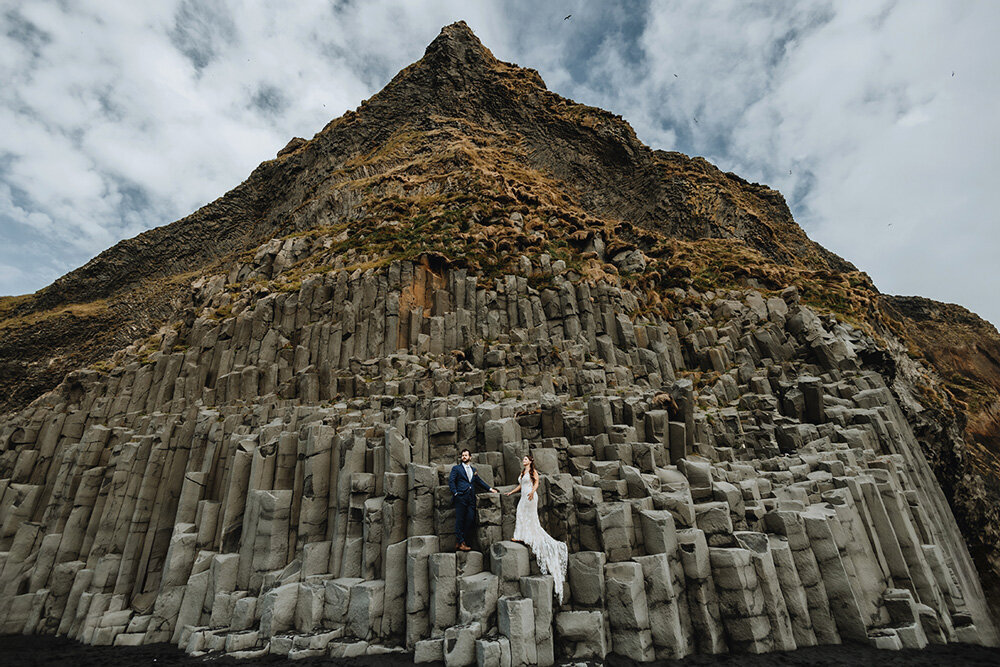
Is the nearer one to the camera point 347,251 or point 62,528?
point 62,528

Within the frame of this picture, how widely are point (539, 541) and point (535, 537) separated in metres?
0.10

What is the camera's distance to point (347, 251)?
955 inches

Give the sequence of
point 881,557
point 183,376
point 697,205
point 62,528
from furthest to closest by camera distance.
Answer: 1. point 697,205
2. point 183,376
3. point 62,528
4. point 881,557

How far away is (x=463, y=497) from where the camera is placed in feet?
29.0

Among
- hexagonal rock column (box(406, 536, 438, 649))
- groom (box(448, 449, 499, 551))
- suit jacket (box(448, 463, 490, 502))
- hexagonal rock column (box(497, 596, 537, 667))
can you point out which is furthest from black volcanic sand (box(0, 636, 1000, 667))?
suit jacket (box(448, 463, 490, 502))

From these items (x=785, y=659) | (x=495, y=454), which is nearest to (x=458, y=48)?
(x=495, y=454)

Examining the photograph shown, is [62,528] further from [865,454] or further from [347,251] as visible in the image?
[865,454]

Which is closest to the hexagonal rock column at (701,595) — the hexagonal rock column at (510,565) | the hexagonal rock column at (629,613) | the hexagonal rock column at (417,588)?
the hexagonal rock column at (629,613)

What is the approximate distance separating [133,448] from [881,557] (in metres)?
22.2

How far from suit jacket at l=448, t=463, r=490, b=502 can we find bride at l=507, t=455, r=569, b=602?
711 millimetres

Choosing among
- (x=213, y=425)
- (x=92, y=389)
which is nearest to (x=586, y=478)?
(x=213, y=425)

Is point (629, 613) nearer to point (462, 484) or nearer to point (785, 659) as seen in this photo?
point (785, 659)

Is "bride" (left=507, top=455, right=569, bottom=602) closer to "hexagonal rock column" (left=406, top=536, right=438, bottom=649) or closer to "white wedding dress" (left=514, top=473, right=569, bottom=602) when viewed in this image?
"white wedding dress" (left=514, top=473, right=569, bottom=602)

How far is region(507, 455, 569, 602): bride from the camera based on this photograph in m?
7.84
